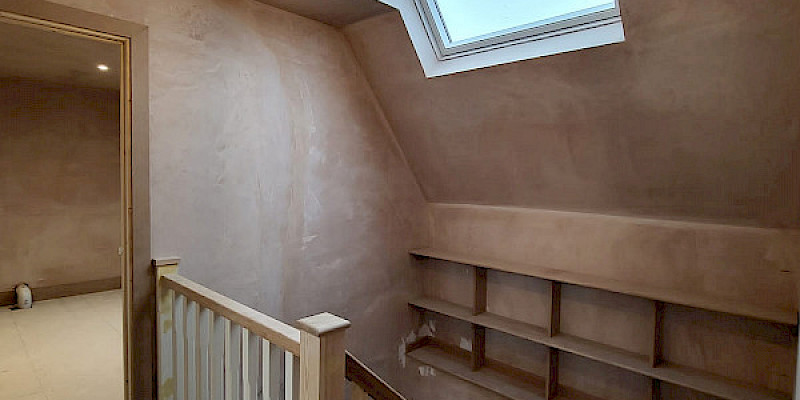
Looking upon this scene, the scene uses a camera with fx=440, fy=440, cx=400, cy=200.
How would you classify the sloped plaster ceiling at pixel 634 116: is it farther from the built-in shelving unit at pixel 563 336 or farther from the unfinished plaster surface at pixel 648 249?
the built-in shelving unit at pixel 563 336

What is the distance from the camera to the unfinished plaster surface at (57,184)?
4.20 m

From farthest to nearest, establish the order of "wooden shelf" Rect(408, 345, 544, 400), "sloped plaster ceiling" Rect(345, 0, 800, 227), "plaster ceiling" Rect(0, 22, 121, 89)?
"wooden shelf" Rect(408, 345, 544, 400)
"plaster ceiling" Rect(0, 22, 121, 89)
"sloped plaster ceiling" Rect(345, 0, 800, 227)

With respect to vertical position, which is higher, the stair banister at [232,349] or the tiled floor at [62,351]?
the stair banister at [232,349]

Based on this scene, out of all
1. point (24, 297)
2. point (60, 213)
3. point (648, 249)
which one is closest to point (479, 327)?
point (648, 249)

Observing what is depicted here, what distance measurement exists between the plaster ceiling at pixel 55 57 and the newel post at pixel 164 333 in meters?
1.36

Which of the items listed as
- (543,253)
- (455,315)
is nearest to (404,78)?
(543,253)

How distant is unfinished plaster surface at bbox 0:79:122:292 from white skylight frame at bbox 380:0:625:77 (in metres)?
3.82

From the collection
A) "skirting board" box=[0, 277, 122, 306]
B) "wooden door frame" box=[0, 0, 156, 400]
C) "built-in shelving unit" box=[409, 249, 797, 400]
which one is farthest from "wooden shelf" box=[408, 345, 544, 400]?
"skirting board" box=[0, 277, 122, 306]

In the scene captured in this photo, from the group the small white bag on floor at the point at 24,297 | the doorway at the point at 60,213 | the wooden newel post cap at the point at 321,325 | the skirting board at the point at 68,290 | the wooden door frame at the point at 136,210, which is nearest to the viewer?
the wooden newel post cap at the point at 321,325

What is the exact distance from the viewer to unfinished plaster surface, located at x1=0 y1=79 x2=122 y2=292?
4.20 metres

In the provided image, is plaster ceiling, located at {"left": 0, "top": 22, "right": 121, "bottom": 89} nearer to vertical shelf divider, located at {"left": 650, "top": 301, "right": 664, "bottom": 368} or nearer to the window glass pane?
the window glass pane

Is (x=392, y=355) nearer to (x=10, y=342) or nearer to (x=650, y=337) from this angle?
(x=650, y=337)

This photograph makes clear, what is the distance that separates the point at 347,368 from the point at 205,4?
192 centimetres

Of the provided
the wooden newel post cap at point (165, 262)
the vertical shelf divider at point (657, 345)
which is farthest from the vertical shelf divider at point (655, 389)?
the wooden newel post cap at point (165, 262)
